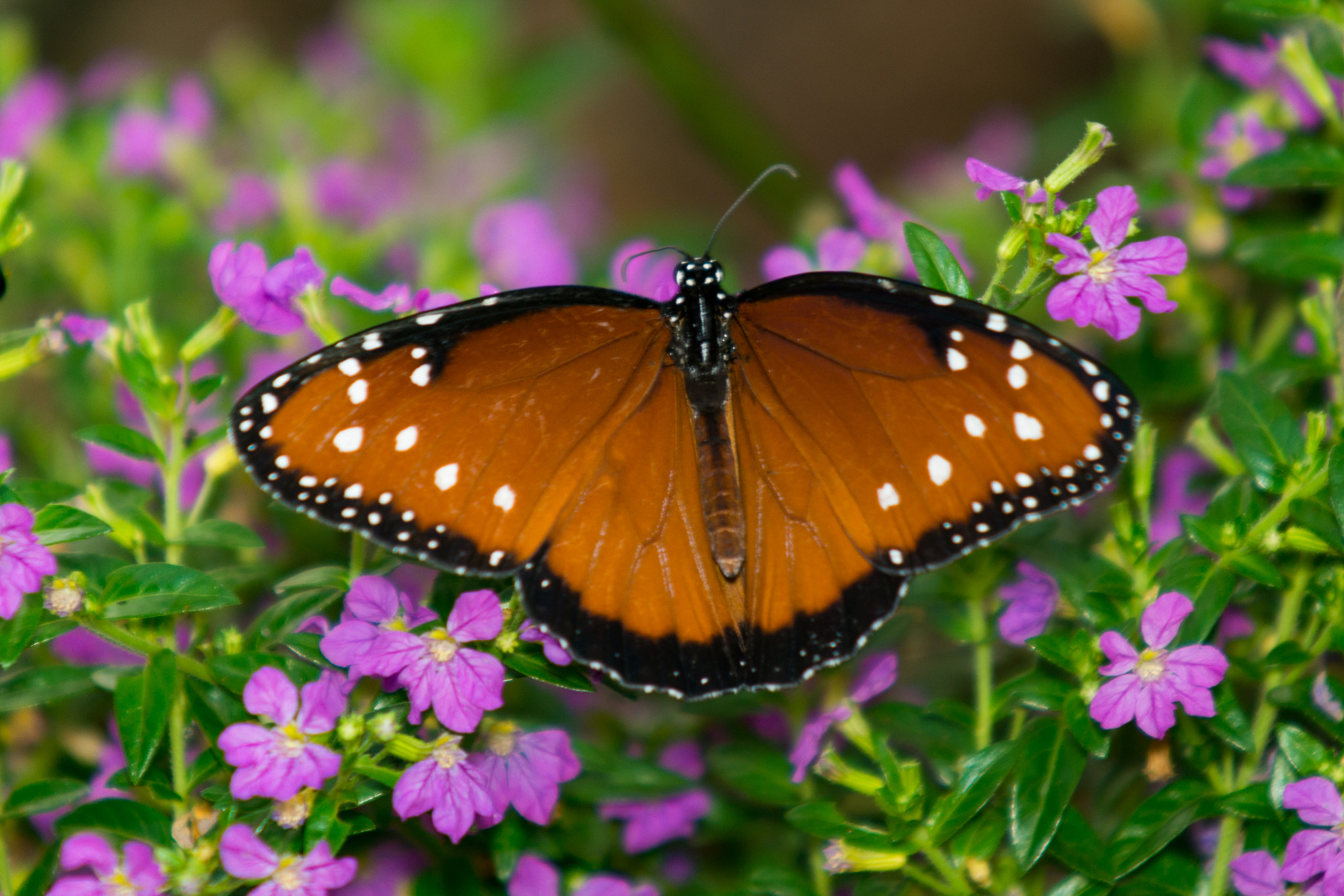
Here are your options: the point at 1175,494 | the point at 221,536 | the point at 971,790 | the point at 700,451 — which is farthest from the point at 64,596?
the point at 1175,494

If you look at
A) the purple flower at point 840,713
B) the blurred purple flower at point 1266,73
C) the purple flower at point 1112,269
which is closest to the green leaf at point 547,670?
the purple flower at point 840,713

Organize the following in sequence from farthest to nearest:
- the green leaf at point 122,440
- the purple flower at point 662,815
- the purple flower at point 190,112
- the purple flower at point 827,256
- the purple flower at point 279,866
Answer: the purple flower at point 190,112 → the purple flower at point 827,256 → the purple flower at point 662,815 → the green leaf at point 122,440 → the purple flower at point 279,866

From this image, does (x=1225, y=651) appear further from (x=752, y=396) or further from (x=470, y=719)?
(x=470, y=719)

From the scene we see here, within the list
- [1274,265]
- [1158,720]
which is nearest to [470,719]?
[1158,720]

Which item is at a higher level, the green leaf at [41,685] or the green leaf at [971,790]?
the green leaf at [41,685]

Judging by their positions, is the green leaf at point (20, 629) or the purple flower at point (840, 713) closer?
the green leaf at point (20, 629)

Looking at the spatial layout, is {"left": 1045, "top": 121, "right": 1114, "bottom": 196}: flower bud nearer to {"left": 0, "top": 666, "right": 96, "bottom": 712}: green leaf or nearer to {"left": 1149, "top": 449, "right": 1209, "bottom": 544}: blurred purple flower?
{"left": 1149, "top": 449, "right": 1209, "bottom": 544}: blurred purple flower

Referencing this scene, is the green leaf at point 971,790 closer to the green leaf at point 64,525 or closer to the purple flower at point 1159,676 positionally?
the purple flower at point 1159,676
